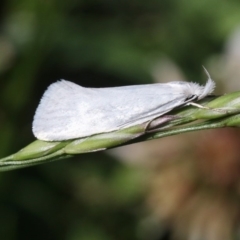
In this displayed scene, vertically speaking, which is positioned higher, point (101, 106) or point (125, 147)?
point (101, 106)

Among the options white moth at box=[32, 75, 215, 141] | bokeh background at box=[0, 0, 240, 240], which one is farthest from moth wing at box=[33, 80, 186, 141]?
bokeh background at box=[0, 0, 240, 240]

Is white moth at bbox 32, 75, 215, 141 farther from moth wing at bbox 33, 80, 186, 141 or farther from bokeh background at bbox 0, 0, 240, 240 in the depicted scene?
bokeh background at bbox 0, 0, 240, 240

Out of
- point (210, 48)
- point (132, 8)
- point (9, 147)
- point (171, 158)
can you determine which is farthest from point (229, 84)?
point (132, 8)

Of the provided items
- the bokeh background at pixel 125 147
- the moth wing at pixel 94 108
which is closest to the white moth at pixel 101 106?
the moth wing at pixel 94 108

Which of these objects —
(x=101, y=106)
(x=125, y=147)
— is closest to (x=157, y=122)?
(x=101, y=106)

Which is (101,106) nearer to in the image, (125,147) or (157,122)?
(157,122)

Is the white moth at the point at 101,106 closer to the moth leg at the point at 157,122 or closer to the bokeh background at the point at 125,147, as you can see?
the moth leg at the point at 157,122

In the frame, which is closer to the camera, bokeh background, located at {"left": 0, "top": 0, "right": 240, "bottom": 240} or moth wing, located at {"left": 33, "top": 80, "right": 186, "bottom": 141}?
moth wing, located at {"left": 33, "top": 80, "right": 186, "bottom": 141}
